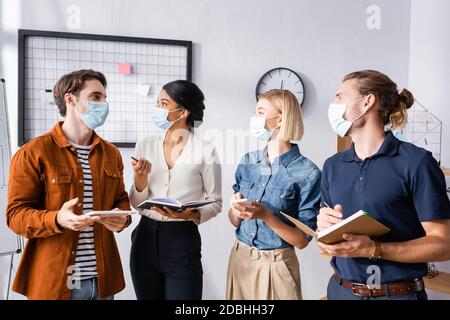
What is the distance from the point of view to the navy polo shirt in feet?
4.08

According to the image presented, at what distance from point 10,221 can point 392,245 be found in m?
1.25

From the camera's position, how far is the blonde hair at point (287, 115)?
5.62 feet

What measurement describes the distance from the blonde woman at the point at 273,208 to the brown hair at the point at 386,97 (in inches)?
14.0

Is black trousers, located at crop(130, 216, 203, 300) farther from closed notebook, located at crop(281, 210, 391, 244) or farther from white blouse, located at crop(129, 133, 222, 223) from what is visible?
closed notebook, located at crop(281, 210, 391, 244)

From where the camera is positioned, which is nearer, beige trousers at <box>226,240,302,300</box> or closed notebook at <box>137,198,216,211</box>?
closed notebook at <box>137,198,216,211</box>

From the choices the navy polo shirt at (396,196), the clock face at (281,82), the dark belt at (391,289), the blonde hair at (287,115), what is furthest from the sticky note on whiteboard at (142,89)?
the dark belt at (391,289)

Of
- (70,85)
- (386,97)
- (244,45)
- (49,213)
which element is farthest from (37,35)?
(386,97)

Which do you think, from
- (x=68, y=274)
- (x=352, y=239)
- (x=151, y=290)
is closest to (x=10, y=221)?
(x=68, y=274)

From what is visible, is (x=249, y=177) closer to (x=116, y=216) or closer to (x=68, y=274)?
(x=116, y=216)

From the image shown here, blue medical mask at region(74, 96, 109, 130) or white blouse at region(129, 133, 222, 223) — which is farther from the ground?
blue medical mask at region(74, 96, 109, 130)

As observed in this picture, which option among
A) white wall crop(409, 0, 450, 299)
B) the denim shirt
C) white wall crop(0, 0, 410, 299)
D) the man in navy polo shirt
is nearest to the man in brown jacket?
the denim shirt

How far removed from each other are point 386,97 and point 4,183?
1795 millimetres

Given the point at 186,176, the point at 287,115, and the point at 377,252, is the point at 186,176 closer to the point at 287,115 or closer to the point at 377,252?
the point at 287,115

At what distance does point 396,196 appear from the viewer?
1276 millimetres
